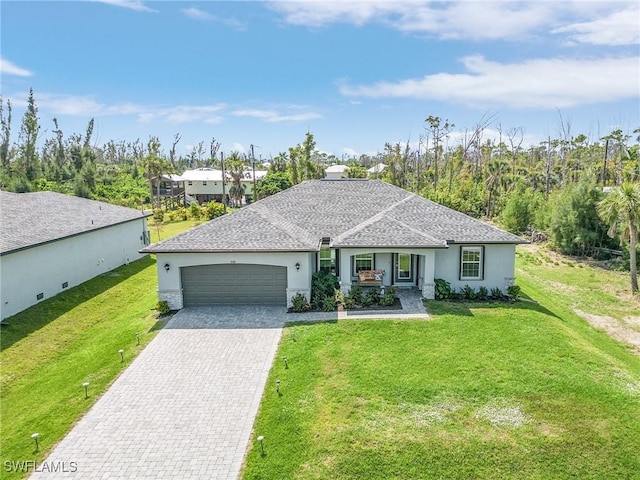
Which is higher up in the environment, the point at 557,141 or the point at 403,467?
the point at 557,141

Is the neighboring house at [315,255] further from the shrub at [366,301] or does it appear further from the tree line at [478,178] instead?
the tree line at [478,178]

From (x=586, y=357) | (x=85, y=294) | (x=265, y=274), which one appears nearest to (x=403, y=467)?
(x=586, y=357)

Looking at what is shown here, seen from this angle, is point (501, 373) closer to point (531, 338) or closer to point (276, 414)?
point (531, 338)

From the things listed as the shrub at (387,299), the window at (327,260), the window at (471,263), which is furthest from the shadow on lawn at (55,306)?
the window at (471,263)

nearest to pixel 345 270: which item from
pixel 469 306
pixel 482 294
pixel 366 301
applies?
pixel 366 301

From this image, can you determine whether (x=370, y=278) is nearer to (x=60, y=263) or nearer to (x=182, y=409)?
(x=182, y=409)

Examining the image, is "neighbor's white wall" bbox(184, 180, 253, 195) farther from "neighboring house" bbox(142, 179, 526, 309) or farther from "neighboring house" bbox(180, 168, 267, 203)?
"neighboring house" bbox(142, 179, 526, 309)

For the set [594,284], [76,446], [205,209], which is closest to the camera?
[76,446]
